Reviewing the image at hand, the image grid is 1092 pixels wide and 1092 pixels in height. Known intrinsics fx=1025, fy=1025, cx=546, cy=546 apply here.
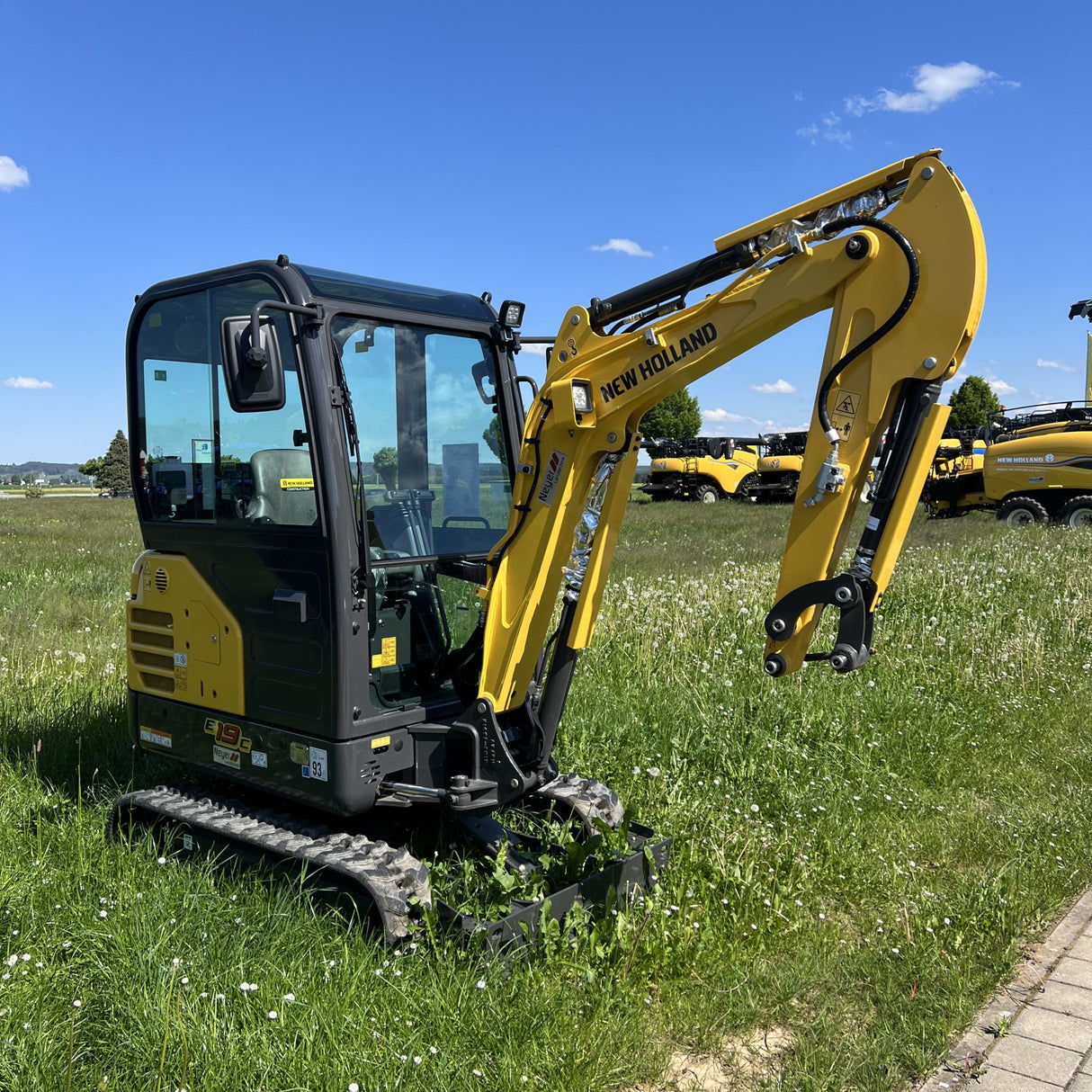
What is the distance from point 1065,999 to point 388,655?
3.08 meters

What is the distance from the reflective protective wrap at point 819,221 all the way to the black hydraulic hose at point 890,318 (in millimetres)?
27

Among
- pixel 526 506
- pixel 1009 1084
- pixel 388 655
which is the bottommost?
pixel 1009 1084

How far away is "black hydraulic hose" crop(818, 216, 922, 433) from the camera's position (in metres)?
3.45

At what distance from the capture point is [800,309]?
12.2 ft

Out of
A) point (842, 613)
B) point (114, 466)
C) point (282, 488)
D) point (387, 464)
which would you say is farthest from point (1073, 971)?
point (114, 466)

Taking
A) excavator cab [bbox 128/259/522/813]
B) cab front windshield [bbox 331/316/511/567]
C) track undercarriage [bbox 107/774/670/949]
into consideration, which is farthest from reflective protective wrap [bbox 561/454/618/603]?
track undercarriage [bbox 107/774/670/949]

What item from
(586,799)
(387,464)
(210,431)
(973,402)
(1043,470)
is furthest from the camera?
(973,402)

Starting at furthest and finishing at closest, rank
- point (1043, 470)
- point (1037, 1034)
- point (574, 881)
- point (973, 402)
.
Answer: point (973, 402)
point (1043, 470)
point (574, 881)
point (1037, 1034)

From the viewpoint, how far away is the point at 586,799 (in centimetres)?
510

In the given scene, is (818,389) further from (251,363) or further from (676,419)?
(676,419)

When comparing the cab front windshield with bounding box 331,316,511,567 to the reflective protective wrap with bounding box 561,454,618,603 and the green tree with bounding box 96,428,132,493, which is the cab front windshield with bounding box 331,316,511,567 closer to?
the reflective protective wrap with bounding box 561,454,618,603

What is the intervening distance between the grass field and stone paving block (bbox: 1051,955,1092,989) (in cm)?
19

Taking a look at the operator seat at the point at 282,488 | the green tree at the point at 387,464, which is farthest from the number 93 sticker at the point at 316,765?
the green tree at the point at 387,464

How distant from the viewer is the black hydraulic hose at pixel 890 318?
136 inches
